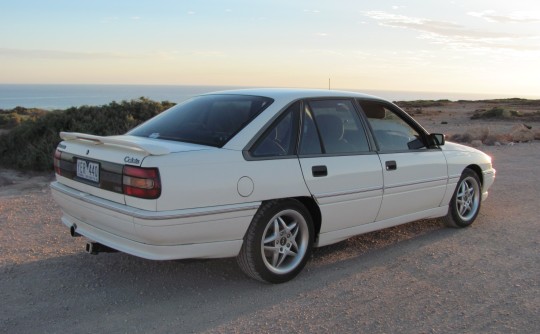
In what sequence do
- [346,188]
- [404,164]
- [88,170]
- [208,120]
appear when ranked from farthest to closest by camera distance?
[404,164]
[346,188]
[208,120]
[88,170]

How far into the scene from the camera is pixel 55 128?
1195 centimetres

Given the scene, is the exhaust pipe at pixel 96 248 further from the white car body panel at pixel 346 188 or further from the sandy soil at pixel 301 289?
the white car body panel at pixel 346 188

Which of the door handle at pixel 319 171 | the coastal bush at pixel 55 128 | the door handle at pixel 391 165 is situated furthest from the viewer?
the coastal bush at pixel 55 128

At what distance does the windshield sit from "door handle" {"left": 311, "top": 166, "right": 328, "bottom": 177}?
0.66m

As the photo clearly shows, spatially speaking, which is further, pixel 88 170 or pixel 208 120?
pixel 208 120

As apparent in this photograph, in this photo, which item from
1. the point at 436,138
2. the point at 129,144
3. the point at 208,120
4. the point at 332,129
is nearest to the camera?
the point at 129,144

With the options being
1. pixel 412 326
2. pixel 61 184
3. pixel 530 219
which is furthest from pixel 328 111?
pixel 530 219

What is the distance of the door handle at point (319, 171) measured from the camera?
453 centimetres

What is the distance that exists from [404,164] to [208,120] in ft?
6.59

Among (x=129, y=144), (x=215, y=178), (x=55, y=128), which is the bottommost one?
(x=55, y=128)

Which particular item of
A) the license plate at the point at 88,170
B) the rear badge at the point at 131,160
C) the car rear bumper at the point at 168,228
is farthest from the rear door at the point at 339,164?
the license plate at the point at 88,170

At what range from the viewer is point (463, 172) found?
6.26m

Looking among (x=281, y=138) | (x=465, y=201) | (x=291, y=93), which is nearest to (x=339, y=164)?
(x=281, y=138)

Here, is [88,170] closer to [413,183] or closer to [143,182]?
[143,182]
